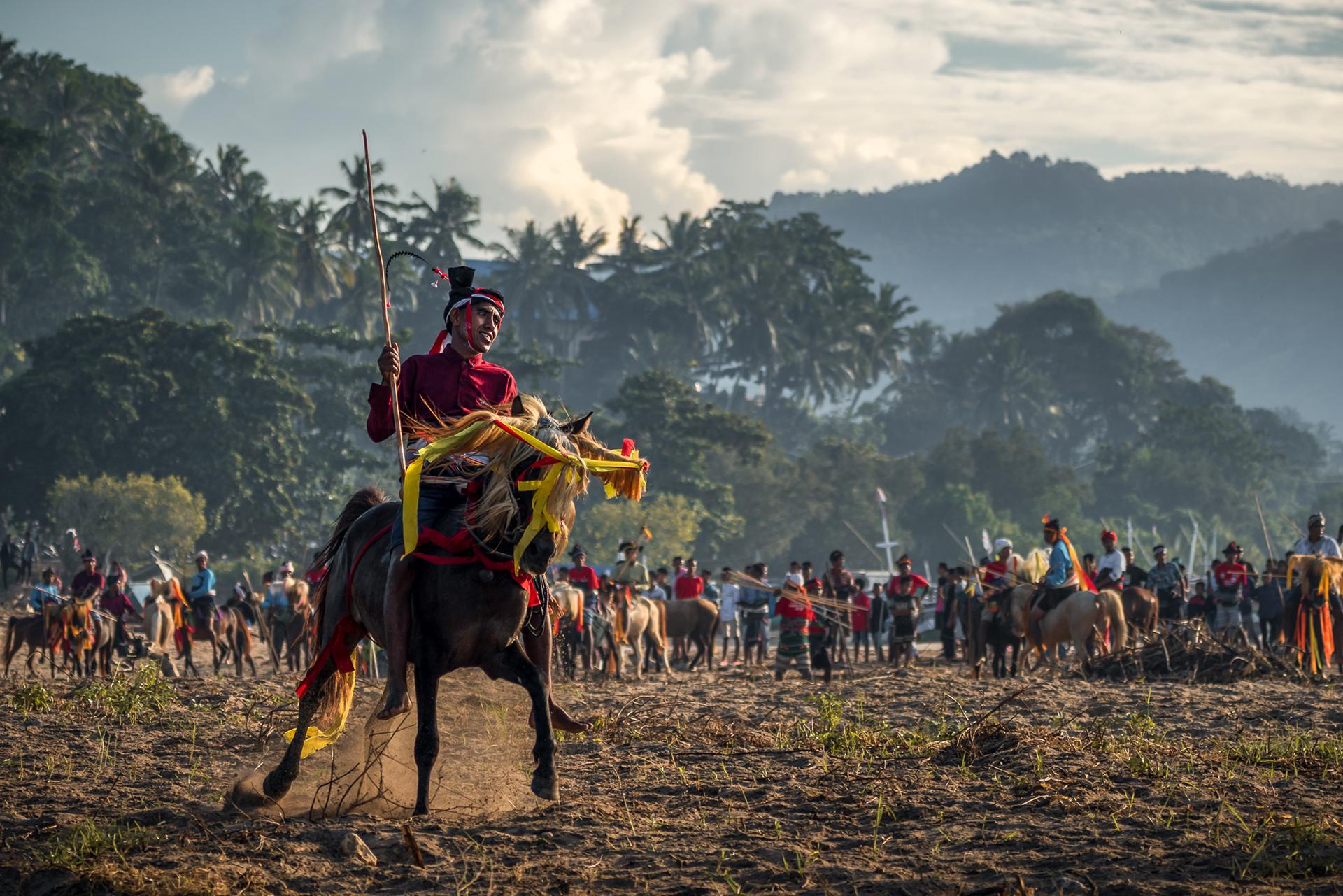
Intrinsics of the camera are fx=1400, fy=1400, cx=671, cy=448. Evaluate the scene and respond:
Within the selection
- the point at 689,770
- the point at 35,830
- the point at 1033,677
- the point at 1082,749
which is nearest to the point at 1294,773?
the point at 1082,749

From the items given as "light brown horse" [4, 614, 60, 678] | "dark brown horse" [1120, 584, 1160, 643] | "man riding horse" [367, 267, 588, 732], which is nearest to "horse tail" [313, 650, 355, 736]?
"man riding horse" [367, 267, 588, 732]

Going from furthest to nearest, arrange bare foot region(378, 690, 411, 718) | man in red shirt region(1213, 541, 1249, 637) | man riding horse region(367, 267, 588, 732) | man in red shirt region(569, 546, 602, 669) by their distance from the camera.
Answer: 1. man in red shirt region(1213, 541, 1249, 637)
2. man in red shirt region(569, 546, 602, 669)
3. man riding horse region(367, 267, 588, 732)
4. bare foot region(378, 690, 411, 718)

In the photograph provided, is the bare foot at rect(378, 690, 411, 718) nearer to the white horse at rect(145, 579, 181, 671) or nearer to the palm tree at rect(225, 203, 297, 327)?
the white horse at rect(145, 579, 181, 671)

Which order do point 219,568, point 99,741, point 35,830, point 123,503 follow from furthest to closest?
point 219,568
point 123,503
point 99,741
point 35,830

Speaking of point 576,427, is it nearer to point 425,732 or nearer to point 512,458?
point 512,458

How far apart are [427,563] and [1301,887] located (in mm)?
4181

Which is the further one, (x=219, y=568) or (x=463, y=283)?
(x=219, y=568)

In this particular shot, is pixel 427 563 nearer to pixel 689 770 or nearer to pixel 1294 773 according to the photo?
pixel 689 770

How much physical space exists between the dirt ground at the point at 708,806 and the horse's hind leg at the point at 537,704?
145 mm

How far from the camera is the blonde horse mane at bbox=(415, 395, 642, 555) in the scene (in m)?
6.84

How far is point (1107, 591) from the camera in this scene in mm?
17750

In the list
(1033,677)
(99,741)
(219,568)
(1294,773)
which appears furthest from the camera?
(219,568)

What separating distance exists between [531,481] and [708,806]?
1.99 metres

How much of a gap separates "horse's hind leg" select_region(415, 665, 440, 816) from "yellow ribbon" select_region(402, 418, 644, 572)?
2.09 feet
